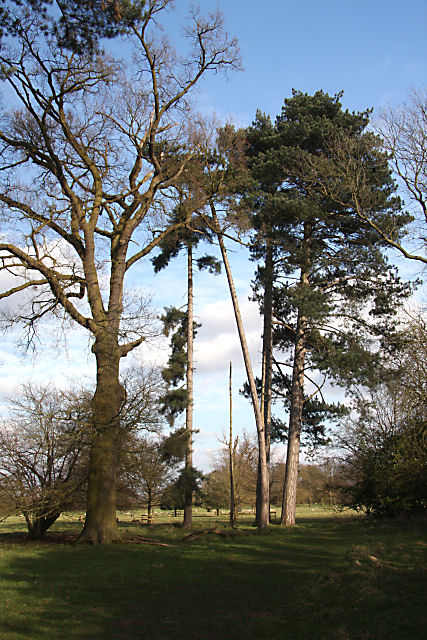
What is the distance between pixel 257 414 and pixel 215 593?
12.0 metres

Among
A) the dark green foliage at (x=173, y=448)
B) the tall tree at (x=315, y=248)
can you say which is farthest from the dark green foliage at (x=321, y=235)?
the dark green foliage at (x=173, y=448)

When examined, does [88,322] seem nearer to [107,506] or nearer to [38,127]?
[107,506]

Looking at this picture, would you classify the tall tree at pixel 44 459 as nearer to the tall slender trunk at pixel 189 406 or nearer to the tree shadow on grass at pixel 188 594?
the tree shadow on grass at pixel 188 594

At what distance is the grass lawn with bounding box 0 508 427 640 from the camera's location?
5.76 m

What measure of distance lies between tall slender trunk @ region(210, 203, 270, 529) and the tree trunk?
1300 mm

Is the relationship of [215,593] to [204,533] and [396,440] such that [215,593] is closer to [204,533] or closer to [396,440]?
[204,533]

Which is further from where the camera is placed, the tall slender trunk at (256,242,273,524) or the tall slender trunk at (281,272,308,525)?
the tall slender trunk at (256,242,273,524)

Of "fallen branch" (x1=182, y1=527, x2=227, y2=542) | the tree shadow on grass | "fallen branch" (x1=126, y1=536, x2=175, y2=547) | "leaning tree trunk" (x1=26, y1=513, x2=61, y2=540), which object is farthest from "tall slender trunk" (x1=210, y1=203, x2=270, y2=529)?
the tree shadow on grass

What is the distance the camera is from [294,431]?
21.1 meters

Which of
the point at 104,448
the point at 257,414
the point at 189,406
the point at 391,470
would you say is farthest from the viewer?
the point at 189,406

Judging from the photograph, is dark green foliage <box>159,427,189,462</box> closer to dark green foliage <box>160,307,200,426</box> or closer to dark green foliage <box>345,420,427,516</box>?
dark green foliage <box>160,307,200,426</box>

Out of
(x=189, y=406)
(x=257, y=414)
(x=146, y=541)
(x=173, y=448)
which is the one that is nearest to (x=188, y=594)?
(x=146, y=541)

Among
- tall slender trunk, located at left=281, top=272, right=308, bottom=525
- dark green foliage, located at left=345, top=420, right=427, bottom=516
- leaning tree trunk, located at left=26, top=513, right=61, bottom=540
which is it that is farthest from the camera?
tall slender trunk, located at left=281, top=272, right=308, bottom=525

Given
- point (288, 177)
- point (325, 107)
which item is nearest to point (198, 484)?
point (288, 177)
